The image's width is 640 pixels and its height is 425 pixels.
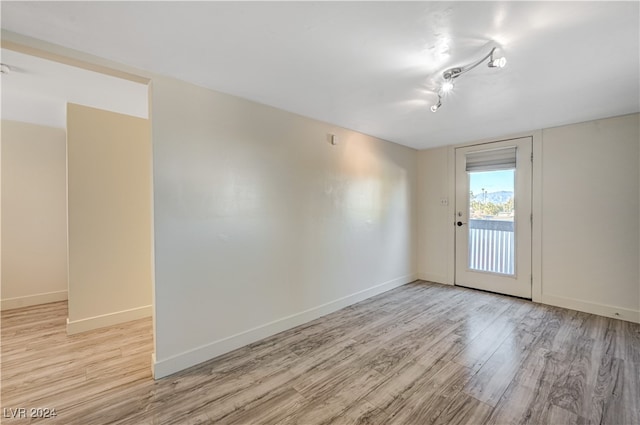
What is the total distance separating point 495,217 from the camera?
4.01 m

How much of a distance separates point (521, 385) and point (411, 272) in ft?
9.05

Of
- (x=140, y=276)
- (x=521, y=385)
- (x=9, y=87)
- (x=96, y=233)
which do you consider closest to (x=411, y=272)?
(x=521, y=385)

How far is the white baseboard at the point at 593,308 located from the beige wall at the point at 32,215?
22.2ft

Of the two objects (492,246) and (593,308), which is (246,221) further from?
(593,308)

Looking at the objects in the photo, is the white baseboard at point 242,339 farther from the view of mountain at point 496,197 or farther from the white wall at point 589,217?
the white wall at point 589,217

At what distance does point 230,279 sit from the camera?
2.47 metres

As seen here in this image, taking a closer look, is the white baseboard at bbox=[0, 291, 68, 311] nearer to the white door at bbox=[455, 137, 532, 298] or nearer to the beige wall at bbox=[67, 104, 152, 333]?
the beige wall at bbox=[67, 104, 152, 333]

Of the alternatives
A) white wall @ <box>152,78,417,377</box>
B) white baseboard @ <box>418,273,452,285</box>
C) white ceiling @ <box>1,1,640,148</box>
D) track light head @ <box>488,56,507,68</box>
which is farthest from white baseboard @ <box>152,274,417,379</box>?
track light head @ <box>488,56,507,68</box>

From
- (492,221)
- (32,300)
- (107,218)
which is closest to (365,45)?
(107,218)

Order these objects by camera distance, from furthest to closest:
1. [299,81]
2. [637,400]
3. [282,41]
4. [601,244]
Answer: [601,244]
[299,81]
[637,400]
[282,41]

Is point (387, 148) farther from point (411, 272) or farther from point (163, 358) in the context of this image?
point (163, 358)

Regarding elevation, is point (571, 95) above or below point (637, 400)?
above

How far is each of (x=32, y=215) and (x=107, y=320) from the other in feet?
6.85

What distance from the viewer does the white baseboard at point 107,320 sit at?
9.12 feet
